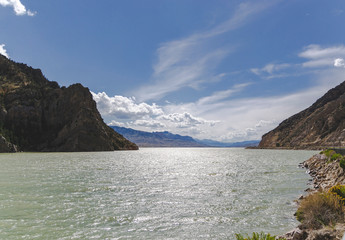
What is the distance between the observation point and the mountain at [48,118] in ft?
507

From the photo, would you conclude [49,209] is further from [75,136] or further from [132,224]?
[75,136]

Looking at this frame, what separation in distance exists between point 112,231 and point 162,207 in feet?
17.2

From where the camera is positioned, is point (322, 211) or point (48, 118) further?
point (48, 118)

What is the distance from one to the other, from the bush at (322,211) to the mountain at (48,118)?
15615 centimetres

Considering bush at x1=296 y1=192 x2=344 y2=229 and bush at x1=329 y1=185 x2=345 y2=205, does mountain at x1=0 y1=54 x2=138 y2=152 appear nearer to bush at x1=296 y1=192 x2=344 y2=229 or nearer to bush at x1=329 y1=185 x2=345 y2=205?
bush at x1=329 y1=185 x2=345 y2=205

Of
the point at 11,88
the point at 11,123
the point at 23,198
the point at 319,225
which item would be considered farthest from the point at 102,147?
the point at 319,225

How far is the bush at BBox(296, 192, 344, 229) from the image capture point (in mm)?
11134

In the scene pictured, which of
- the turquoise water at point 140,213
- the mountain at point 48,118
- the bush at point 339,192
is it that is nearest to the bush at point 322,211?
the bush at point 339,192

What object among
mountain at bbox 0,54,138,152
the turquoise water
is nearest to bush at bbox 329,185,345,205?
the turquoise water

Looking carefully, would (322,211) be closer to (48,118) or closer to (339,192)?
(339,192)

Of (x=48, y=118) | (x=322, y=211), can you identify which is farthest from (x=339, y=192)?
(x=48, y=118)

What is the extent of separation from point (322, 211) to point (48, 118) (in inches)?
7437

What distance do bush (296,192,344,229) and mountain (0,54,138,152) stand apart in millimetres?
156151

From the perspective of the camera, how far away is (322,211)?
11.9 m
